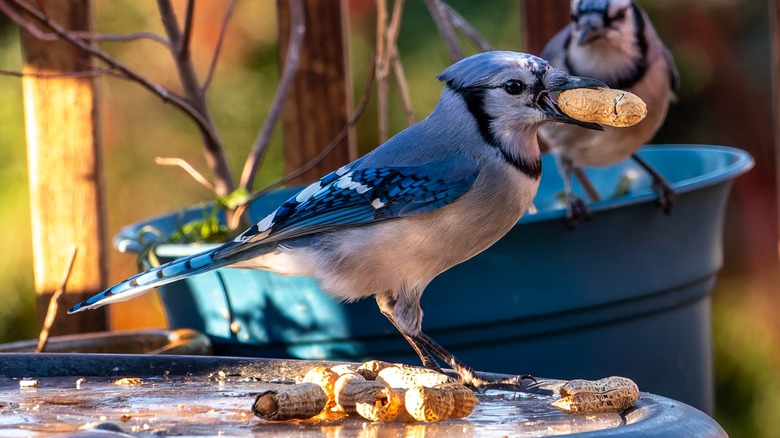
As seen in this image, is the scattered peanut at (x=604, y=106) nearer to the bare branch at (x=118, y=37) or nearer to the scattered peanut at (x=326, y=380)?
the scattered peanut at (x=326, y=380)

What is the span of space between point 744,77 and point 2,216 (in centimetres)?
308

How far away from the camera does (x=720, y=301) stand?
459cm

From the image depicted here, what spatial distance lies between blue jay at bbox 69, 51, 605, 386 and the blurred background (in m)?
2.79

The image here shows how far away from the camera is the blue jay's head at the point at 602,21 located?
2.51 metres

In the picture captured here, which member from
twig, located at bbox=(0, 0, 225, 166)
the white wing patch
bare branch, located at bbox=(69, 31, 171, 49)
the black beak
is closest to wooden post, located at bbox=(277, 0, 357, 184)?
twig, located at bbox=(0, 0, 225, 166)

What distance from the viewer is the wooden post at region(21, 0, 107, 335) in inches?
96.1

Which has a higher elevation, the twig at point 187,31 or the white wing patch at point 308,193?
the twig at point 187,31

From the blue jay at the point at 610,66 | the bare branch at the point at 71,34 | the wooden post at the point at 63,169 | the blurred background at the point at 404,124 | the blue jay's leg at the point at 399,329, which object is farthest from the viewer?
the blurred background at the point at 404,124

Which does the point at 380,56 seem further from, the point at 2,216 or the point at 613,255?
the point at 2,216

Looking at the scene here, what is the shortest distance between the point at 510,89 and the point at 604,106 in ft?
0.51

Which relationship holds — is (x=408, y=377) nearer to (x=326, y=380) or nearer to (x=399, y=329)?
(x=326, y=380)

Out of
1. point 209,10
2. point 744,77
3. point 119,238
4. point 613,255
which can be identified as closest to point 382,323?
point 613,255

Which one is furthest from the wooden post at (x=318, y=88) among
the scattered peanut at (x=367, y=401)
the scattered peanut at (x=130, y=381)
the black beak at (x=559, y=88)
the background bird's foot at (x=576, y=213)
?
the scattered peanut at (x=367, y=401)

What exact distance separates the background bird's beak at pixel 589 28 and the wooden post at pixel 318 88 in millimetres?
656
